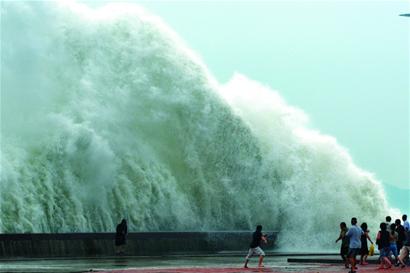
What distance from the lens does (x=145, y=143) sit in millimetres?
45250

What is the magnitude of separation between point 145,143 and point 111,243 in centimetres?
1355

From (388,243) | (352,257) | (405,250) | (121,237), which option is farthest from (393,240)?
(121,237)

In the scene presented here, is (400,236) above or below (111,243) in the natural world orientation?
below

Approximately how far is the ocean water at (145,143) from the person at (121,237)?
625 centimetres

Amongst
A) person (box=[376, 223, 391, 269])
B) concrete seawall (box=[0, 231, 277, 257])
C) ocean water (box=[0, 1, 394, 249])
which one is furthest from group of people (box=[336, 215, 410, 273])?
ocean water (box=[0, 1, 394, 249])

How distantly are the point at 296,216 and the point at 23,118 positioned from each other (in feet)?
42.1

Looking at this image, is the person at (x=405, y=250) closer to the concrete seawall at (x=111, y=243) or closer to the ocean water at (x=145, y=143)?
the concrete seawall at (x=111, y=243)

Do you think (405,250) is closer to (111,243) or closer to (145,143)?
(111,243)

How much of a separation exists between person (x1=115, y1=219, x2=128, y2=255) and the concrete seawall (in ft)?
2.79

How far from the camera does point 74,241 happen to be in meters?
30.5

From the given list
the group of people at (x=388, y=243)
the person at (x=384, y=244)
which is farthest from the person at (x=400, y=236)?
the person at (x=384, y=244)

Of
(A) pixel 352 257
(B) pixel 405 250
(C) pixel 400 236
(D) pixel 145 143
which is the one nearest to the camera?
(A) pixel 352 257

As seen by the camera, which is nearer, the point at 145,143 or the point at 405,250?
the point at 405,250

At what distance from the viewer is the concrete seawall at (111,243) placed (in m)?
A: 29.2
